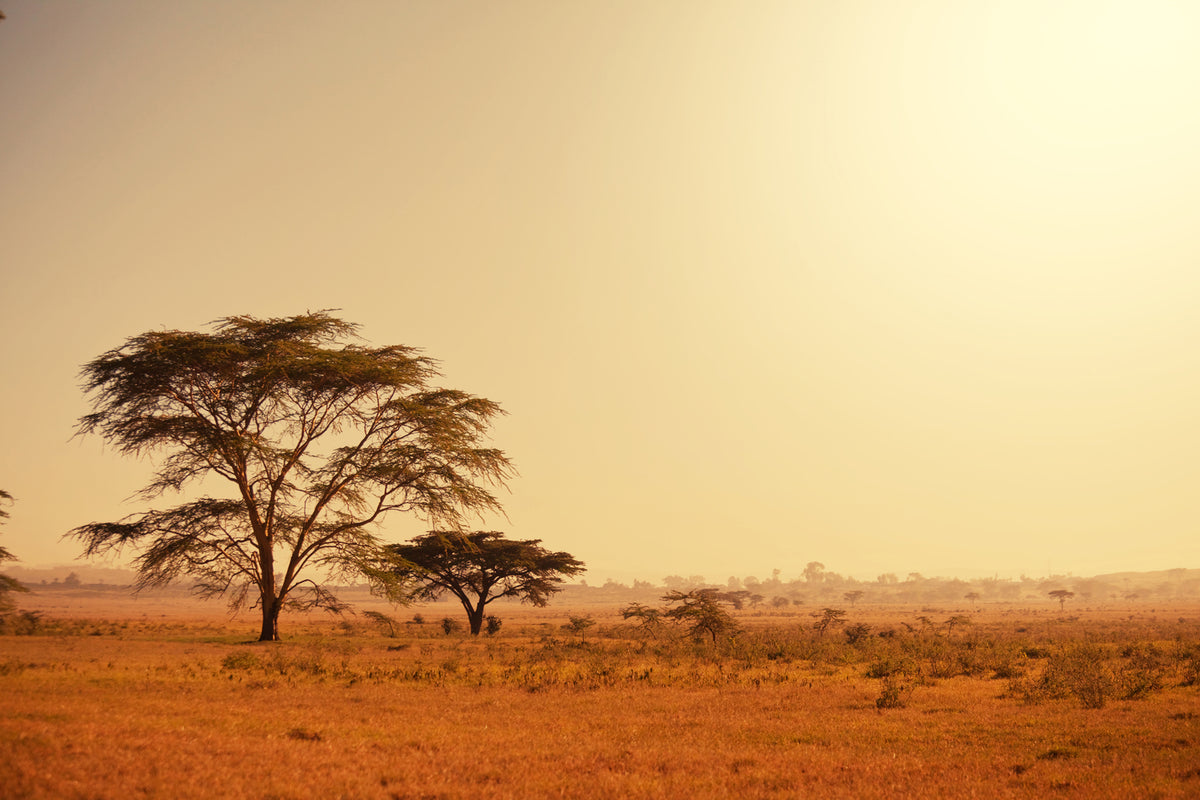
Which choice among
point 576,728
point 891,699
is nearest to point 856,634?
point 891,699

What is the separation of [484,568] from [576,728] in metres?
33.7

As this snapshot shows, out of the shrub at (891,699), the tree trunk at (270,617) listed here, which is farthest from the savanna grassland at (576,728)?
the tree trunk at (270,617)

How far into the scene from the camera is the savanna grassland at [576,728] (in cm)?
1001

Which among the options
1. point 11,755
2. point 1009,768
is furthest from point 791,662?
point 11,755

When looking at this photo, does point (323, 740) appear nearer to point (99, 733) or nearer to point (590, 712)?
point (99, 733)

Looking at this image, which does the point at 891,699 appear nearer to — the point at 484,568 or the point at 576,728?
the point at 576,728

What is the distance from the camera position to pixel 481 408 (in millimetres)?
32375

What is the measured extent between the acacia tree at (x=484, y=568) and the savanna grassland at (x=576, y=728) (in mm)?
18834

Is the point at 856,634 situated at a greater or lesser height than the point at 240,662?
lesser

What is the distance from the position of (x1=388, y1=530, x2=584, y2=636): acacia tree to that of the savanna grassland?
1883cm

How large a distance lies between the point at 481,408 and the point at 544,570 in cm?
2231

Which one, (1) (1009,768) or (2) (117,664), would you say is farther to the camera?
(2) (117,664)

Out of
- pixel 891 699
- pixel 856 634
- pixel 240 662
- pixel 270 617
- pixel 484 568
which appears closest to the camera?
pixel 891 699

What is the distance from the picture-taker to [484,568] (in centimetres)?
4697
